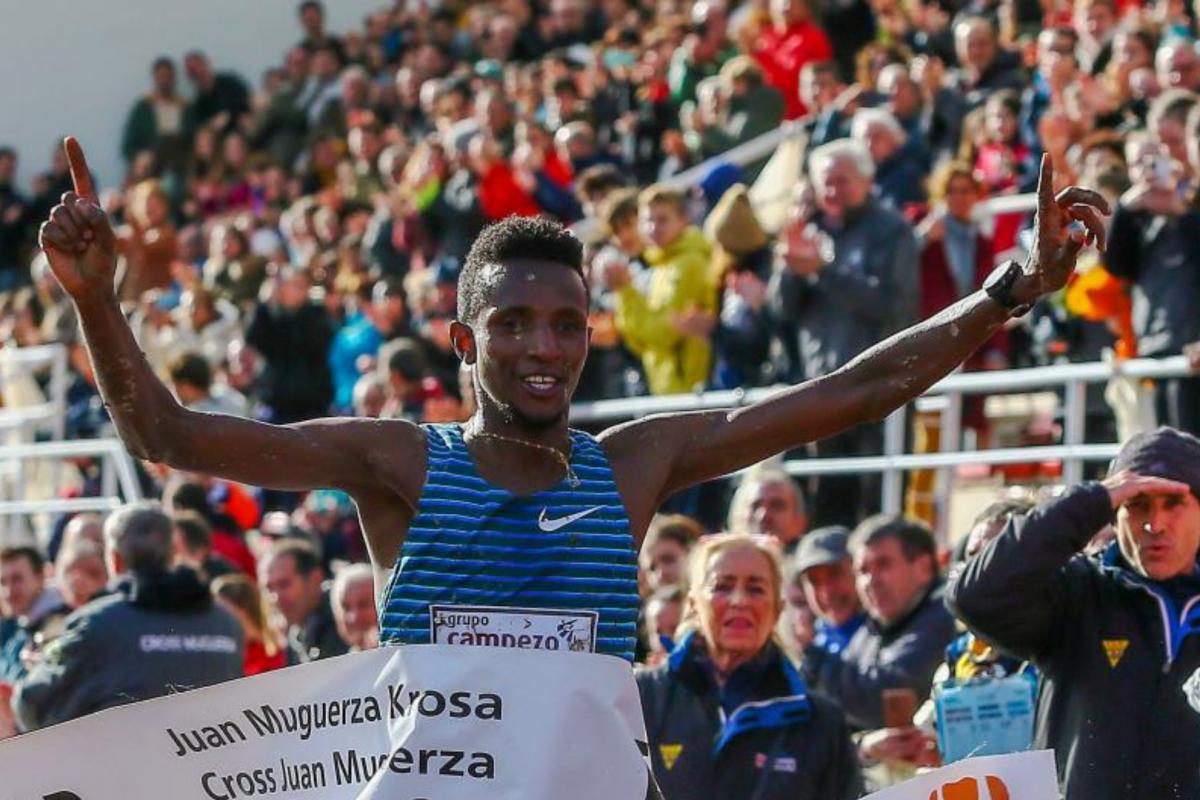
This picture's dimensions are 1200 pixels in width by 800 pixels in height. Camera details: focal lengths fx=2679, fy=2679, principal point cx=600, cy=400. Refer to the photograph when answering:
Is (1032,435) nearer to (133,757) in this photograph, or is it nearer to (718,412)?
(718,412)

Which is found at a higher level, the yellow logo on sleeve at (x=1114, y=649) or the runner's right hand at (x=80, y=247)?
the runner's right hand at (x=80, y=247)

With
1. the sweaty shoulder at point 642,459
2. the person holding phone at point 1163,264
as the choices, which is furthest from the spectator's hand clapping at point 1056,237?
the person holding phone at point 1163,264

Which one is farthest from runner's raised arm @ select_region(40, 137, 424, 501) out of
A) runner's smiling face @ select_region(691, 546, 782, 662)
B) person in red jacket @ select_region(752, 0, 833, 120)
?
person in red jacket @ select_region(752, 0, 833, 120)

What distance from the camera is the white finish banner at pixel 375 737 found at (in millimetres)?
4719

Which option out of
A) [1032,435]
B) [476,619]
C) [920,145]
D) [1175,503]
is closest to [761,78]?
[920,145]

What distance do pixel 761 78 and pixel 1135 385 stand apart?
5.68m

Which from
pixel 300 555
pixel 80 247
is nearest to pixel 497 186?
pixel 300 555

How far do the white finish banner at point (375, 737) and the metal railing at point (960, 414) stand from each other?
536 centimetres

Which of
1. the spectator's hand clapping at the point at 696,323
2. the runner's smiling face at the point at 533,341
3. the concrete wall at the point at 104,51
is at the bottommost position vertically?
the runner's smiling face at the point at 533,341

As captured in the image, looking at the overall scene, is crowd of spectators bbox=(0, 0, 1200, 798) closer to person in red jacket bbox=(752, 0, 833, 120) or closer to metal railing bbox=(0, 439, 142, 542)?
person in red jacket bbox=(752, 0, 833, 120)

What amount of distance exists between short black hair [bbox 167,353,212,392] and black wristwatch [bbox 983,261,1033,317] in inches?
354

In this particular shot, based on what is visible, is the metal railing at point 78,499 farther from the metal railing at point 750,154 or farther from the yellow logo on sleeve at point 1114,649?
the yellow logo on sleeve at point 1114,649

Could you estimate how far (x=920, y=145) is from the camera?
525 inches

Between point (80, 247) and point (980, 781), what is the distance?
2062 millimetres
